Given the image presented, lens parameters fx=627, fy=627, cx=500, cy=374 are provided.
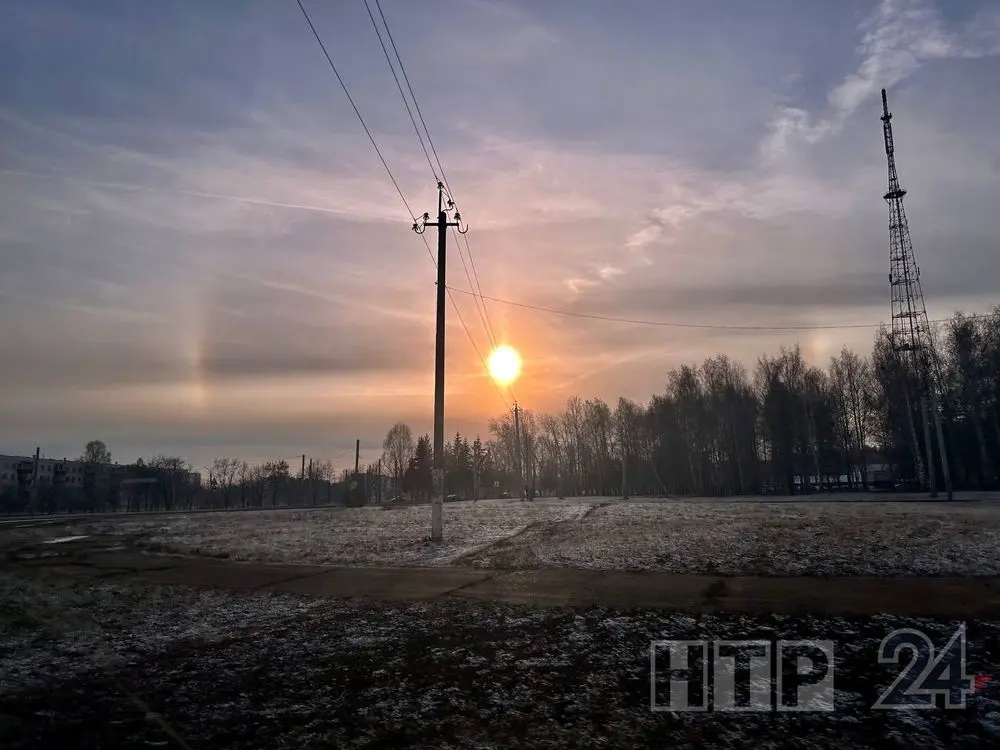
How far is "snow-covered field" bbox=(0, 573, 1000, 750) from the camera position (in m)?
5.36

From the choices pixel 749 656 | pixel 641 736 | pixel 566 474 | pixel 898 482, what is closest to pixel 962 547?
pixel 749 656

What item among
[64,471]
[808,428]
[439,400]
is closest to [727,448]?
[808,428]

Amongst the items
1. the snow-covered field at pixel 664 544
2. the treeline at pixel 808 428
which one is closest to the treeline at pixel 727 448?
the treeline at pixel 808 428

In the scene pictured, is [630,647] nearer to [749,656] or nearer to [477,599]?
[749,656]

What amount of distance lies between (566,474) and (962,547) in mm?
113396

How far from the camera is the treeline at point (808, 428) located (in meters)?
62.5

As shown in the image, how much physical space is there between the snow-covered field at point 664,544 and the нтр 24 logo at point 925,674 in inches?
209

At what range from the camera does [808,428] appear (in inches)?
3142

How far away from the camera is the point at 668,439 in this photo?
96.3m

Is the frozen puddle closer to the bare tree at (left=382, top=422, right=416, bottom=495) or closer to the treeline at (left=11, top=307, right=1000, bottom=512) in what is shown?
the treeline at (left=11, top=307, right=1000, bottom=512)

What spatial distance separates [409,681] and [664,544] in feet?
39.0

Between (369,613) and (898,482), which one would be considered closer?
(369,613)

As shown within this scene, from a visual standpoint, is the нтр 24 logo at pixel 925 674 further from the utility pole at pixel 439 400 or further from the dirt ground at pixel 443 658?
the utility pole at pixel 439 400

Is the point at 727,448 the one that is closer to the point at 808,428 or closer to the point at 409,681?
the point at 808,428
